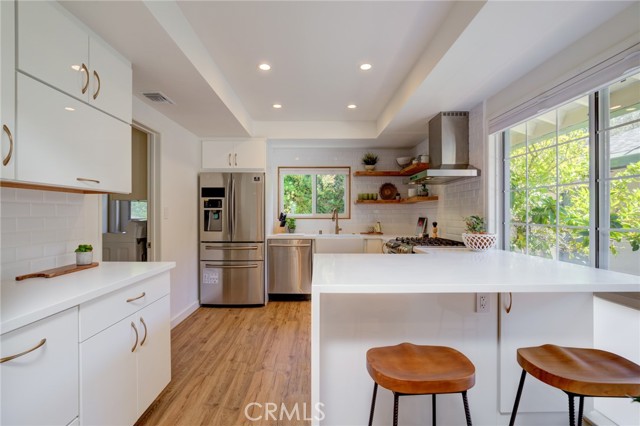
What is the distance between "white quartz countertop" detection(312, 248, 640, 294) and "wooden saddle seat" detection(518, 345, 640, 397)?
0.27 m

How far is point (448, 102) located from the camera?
8.58ft

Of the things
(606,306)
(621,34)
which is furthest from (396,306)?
(621,34)

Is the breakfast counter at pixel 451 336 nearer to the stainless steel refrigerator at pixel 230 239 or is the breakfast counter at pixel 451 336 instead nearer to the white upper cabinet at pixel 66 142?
the white upper cabinet at pixel 66 142

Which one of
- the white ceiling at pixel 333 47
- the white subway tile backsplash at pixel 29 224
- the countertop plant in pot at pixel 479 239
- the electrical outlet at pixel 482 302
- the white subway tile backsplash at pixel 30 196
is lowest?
the electrical outlet at pixel 482 302

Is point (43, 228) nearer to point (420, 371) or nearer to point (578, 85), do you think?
point (420, 371)

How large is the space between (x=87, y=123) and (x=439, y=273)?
195 cm

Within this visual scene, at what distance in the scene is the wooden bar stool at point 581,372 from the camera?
0.97m

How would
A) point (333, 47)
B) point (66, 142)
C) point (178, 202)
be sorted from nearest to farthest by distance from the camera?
point (66, 142) < point (333, 47) < point (178, 202)

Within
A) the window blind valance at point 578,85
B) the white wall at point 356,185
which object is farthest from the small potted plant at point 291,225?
the window blind valance at point 578,85

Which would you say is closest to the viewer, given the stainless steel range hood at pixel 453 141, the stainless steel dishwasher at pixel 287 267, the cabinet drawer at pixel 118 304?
the cabinet drawer at pixel 118 304

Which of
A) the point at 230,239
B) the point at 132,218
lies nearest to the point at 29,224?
the point at 132,218

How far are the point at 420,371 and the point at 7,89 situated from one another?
192cm

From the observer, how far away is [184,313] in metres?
3.32

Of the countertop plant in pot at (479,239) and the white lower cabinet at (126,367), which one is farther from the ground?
the countertop plant in pot at (479,239)
